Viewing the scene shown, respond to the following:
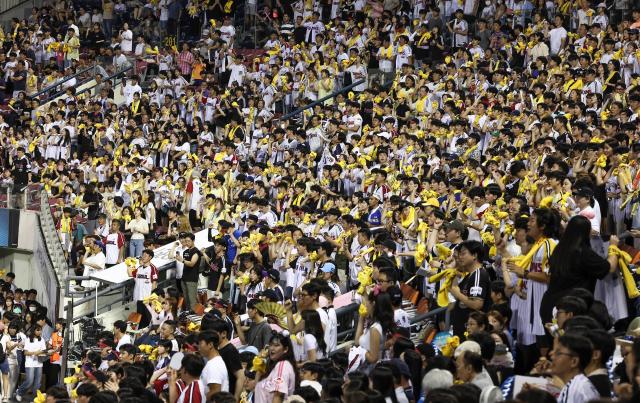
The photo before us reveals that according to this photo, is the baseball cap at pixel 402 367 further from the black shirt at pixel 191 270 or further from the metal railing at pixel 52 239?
the metal railing at pixel 52 239

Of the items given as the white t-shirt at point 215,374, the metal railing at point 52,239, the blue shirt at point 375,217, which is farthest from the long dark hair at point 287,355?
the metal railing at point 52,239

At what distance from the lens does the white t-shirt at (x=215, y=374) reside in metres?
9.78

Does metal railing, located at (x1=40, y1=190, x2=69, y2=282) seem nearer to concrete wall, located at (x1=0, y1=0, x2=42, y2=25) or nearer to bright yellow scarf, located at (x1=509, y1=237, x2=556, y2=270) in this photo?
bright yellow scarf, located at (x1=509, y1=237, x2=556, y2=270)

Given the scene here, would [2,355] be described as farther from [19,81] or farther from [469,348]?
[19,81]

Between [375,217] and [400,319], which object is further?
[375,217]

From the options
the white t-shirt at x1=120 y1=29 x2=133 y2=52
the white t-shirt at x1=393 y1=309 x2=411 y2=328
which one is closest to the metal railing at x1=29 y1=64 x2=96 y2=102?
the white t-shirt at x1=120 y1=29 x2=133 y2=52

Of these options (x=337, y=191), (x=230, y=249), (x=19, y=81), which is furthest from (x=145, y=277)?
(x=19, y=81)

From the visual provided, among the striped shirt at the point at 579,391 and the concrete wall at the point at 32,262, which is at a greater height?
the striped shirt at the point at 579,391

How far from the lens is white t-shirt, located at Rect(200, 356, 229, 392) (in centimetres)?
978

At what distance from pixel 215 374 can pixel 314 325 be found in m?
1.24

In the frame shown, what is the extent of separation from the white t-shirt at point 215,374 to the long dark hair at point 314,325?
3.51ft

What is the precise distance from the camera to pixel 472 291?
10617mm

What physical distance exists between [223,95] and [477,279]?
16.2 meters

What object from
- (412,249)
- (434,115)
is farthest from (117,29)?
(412,249)
